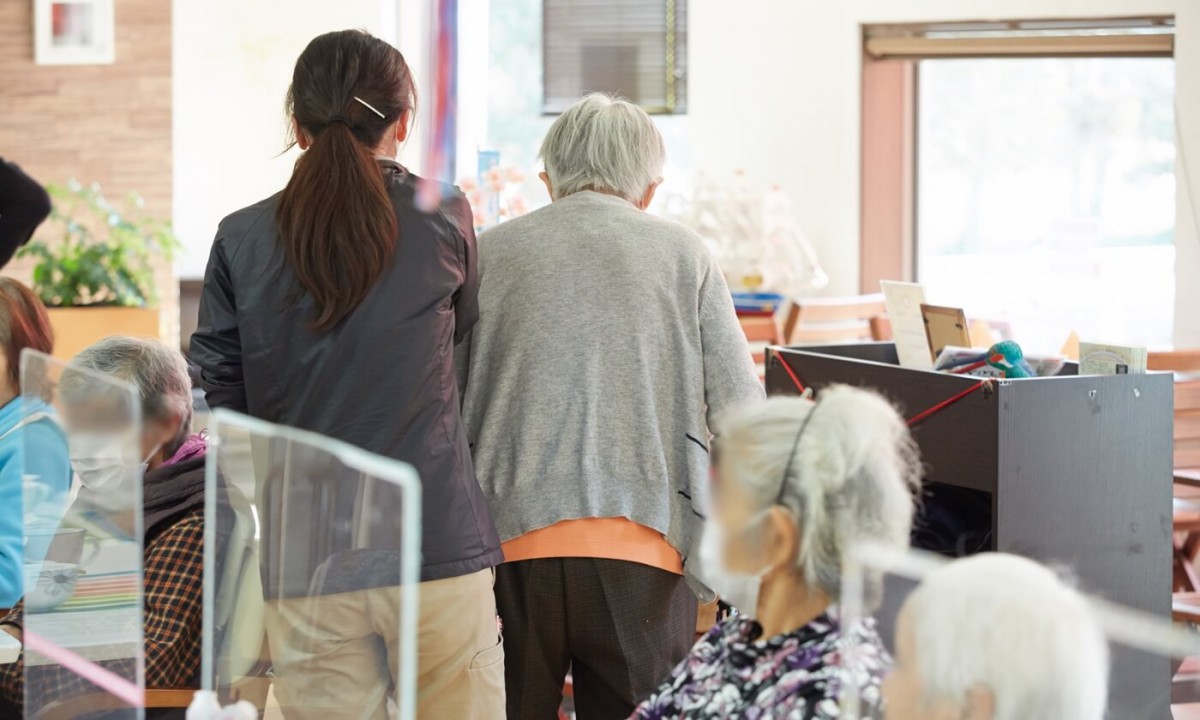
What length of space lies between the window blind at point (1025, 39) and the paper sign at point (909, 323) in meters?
2.66

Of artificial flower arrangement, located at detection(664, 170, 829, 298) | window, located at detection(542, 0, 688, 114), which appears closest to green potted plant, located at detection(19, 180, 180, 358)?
window, located at detection(542, 0, 688, 114)

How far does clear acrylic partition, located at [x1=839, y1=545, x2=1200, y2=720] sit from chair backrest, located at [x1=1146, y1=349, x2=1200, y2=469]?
2.27 metres

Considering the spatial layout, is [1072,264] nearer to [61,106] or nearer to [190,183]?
[190,183]

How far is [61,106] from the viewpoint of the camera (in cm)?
667

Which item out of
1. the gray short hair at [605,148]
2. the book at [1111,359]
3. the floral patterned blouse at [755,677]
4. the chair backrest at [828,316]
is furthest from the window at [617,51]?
the floral patterned blouse at [755,677]

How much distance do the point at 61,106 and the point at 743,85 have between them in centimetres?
338

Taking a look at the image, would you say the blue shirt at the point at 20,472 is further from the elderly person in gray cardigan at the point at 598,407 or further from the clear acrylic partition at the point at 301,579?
the elderly person in gray cardigan at the point at 598,407

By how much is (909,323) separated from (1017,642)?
1.79 m

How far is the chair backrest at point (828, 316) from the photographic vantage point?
438cm

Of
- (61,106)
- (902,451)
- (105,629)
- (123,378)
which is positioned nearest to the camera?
(902,451)

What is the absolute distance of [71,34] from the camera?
6629 millimetres

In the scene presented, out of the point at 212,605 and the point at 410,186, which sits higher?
the point at 410,186

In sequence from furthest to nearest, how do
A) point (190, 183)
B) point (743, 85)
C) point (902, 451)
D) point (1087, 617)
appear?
point (190, 183) < point (743, 85) < point (902, 451) < point (1087, 617)

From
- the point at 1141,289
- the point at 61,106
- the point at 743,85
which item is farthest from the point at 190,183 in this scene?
the point at 1141,289
